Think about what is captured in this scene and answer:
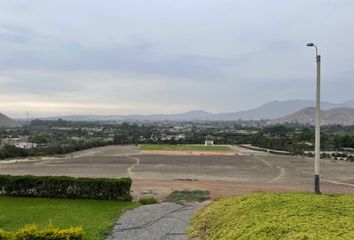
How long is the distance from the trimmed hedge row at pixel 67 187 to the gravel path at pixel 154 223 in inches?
152

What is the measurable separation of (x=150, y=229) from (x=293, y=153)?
227 ft

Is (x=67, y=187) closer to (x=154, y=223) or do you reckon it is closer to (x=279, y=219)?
(x=154, y=223)

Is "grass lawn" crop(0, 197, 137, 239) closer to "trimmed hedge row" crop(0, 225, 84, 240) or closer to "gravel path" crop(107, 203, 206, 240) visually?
"gravel path" crop(107, 203, 206, 240)

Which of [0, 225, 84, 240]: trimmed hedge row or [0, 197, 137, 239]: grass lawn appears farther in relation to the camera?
[0, 197, 137, 239]: grass lawn

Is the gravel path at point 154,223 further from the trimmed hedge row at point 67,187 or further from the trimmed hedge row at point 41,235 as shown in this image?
the trimmed hedge row at point 67,187

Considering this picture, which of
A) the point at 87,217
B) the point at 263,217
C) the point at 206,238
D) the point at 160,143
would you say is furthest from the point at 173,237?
the point at 160,143

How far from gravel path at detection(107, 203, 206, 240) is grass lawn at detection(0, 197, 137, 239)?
49 centimetres

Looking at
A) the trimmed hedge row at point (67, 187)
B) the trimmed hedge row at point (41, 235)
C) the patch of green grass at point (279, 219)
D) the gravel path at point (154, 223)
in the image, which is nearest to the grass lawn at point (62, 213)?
the gravel path at point (154, 223)

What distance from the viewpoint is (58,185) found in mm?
21156

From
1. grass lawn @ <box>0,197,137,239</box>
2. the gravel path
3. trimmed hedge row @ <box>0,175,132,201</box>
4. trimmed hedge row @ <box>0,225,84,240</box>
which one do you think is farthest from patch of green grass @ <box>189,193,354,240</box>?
trimmed hedge row @ <box>0,175,132,201</box>

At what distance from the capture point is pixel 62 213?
54.2ft

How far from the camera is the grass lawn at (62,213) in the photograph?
14023 millimetres

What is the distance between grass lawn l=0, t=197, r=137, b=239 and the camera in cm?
1402

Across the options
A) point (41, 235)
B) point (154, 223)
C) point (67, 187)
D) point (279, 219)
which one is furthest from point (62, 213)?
point (279, 219)
